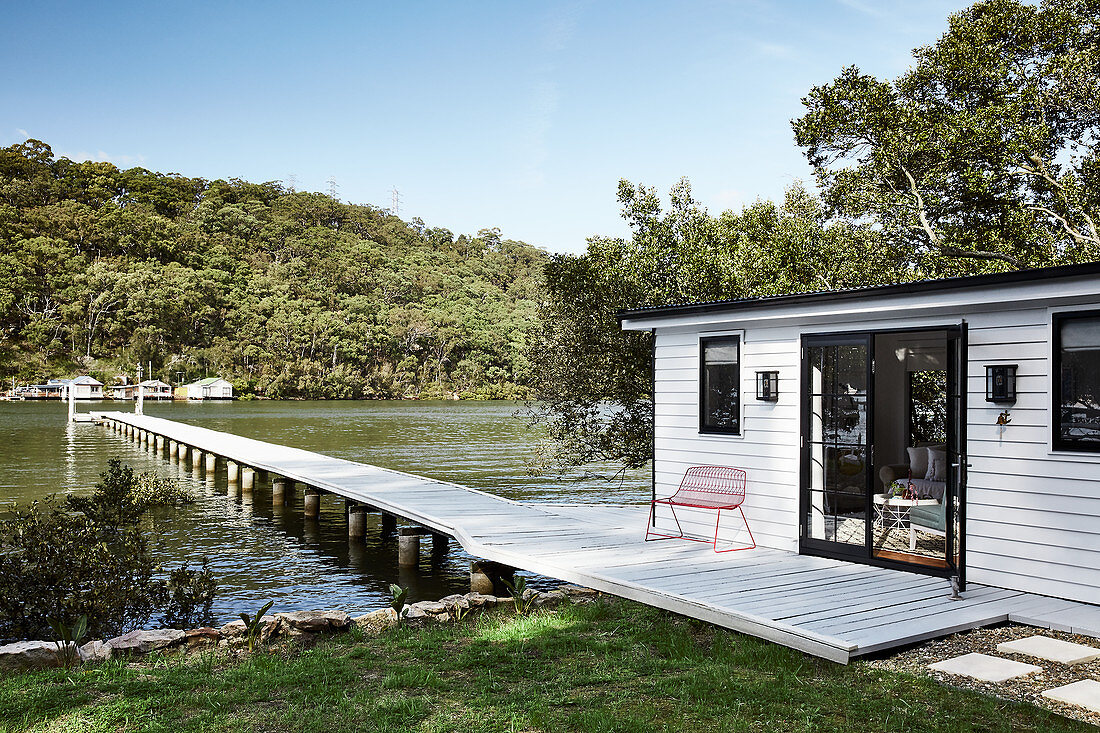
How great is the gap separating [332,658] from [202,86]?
60562mm

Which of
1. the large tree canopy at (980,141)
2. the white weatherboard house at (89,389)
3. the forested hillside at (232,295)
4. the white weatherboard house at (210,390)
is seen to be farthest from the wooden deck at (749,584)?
the white weatherboard house at (210,390)

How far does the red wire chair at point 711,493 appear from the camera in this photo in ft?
25.8

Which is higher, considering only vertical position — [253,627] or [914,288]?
[914,288]

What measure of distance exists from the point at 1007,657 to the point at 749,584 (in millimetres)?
1838

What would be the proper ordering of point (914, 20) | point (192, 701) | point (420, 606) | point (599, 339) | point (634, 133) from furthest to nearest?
point (634, 133) → point (914, 20) → point (599, 339) → point (420, 606) → point (192, 701)

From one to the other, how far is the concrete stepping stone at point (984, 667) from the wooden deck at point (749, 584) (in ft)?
1.00

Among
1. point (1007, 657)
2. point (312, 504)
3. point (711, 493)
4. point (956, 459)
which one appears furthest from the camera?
point (312, 504)

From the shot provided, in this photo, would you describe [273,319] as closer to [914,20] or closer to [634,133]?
[634,133]

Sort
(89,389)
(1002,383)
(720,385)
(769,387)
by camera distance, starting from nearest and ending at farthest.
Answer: (1002,383), (769,387), (720,385), (89,389)

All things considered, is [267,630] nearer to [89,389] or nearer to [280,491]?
[280,491]

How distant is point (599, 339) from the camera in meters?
14.1

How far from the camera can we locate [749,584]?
6.36 m

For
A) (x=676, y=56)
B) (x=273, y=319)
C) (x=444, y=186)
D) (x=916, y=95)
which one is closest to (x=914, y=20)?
(x=676, y=56)

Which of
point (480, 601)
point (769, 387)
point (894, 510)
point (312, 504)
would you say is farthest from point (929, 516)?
point (312, 504)
